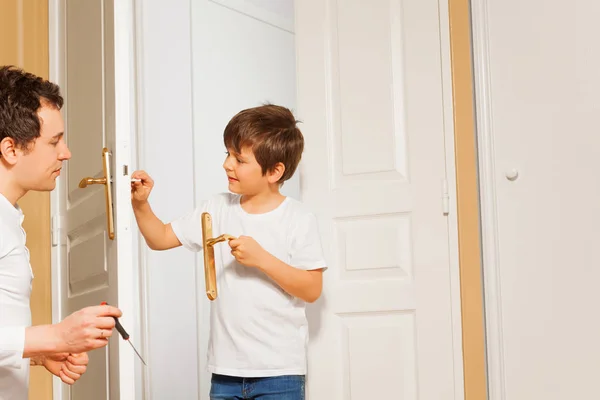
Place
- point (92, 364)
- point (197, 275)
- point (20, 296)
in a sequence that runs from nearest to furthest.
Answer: point (20, 296), point (92, 364), point (197, 275)

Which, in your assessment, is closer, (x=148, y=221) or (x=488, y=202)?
(x=148, y=221)

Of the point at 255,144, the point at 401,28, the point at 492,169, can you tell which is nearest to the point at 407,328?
the point at 492,169

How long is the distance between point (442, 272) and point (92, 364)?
104 cm

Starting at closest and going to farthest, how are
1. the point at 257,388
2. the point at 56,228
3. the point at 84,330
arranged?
1. the point at 84,330
2. the point at 257,388
3. the point at 56,228

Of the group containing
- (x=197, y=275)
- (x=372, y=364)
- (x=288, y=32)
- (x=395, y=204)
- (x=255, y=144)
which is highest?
(x=288, y=32)

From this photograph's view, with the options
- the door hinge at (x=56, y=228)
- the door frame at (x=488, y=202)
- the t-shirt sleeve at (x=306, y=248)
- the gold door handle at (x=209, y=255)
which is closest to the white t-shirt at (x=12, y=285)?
the gold door handle at (x=209, y=255)

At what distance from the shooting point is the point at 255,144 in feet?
7.00

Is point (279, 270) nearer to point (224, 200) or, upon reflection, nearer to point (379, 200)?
point (224, 200)

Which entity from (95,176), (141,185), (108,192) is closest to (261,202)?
(141,185)

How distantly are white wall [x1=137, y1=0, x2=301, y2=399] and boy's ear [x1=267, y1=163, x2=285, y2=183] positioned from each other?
0.89 meters

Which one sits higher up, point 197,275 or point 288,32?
point 288,32

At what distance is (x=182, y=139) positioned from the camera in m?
3.08

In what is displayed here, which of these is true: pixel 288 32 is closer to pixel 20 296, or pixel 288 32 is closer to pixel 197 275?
pixel 197 275

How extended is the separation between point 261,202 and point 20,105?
0.78 metres
